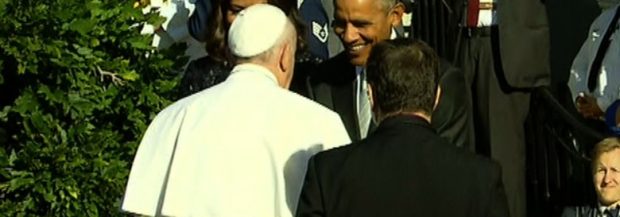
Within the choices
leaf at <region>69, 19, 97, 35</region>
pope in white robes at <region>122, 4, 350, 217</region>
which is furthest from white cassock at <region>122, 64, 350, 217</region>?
leaf at <region>69, 19, 97, 35</region>

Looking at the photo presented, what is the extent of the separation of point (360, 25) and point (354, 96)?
1.06ft

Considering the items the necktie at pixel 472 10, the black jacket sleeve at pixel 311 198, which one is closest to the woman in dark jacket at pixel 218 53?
the necktie at pixel 472 10

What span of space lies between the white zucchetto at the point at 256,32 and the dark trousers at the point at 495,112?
262cm

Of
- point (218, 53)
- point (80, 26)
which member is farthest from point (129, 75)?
point (218, 53)

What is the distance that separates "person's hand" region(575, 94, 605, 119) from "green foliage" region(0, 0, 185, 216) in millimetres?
2193

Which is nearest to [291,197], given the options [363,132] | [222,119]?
[222,119]

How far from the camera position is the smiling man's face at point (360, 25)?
8.66 metres

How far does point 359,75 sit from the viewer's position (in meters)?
8.83

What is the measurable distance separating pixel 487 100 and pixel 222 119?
9.65ft

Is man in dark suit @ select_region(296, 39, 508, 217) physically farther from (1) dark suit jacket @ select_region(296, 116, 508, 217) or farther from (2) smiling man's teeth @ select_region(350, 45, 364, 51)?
(2) smiling man's teeth @ select_region(350, 45, 364, 51)

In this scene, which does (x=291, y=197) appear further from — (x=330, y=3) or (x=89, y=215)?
(x=330, y=3)

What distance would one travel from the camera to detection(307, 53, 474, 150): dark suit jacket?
8.26 meters

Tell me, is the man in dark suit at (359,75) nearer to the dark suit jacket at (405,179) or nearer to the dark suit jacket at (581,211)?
the dark suit jacket at (581,211)

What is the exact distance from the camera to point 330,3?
11.3 metres
